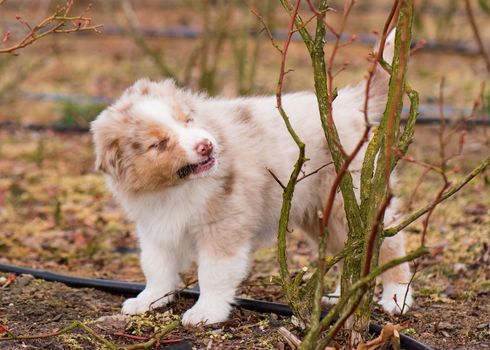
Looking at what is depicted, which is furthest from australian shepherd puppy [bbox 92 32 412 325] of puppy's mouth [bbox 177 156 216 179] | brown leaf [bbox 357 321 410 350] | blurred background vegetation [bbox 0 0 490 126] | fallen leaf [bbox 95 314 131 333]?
blurred background vegetation [bbox 0 0 490 126]

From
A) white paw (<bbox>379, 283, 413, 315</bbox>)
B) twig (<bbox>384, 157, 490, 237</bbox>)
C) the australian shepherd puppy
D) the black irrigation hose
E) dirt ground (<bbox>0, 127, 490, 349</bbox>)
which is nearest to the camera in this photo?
twig (<bbox>384, 157, 490, 237</bbox>)

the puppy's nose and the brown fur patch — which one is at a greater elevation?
the brown fur patch

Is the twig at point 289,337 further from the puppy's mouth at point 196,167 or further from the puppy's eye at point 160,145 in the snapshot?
the puppy's eye at point 160,145

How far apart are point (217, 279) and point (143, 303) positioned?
1.43 ft

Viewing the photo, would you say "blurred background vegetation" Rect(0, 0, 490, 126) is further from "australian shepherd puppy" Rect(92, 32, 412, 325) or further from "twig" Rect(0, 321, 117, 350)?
"twig" Rect(0, 321, 117, 350)

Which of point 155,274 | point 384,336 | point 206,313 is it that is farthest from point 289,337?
point 155,274

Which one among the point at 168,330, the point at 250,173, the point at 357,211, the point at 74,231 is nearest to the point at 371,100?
the point at 250,173

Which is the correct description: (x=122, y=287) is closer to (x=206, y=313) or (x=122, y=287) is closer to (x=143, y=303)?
(x=143, y=303)

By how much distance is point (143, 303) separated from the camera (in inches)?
164

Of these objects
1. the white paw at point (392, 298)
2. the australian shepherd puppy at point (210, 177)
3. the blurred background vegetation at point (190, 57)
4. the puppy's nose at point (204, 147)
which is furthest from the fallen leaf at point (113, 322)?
the blurred background vegetation at point (190, 57)

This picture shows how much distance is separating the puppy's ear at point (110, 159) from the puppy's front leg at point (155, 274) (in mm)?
397

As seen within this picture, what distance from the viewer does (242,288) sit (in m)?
4.68

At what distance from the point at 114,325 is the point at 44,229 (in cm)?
240

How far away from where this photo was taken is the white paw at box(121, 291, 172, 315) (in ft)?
13.5
